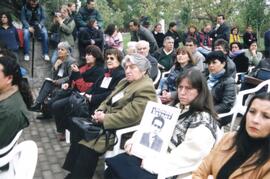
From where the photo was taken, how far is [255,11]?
15.3 meters

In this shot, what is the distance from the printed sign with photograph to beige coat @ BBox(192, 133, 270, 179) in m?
0.53

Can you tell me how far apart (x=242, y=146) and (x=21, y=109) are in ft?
5.75

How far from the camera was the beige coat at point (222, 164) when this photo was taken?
86.1 inches

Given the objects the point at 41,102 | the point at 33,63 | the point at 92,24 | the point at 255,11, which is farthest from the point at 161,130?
the point at 255,11

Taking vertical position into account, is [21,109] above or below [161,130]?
above

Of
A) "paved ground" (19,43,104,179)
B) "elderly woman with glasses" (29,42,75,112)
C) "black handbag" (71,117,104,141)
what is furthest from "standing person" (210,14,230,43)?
"black handbag" (71,117,104,141)

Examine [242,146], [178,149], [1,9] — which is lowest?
[178,149]

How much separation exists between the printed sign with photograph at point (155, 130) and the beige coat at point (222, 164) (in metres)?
0.53

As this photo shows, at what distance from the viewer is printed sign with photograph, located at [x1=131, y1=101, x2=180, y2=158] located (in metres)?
3.02

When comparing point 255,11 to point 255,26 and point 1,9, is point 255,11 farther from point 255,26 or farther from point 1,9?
point 1,9

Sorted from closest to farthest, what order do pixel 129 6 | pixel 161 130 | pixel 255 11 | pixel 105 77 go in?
pixel 161 130, pixel 105 77, pixel 255 11, pixel 129 6

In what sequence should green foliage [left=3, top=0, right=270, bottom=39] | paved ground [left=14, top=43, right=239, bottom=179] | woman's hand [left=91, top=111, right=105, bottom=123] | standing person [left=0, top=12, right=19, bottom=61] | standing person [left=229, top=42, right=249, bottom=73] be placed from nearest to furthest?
woman's hand [left=91, top=111, right=105, bottom=123] → paved ground [left=14, top=43, right=239, bottom=179] → standing person [left=229, top=42, right=249, bottom=73] → standing person [left=0, top=12, right=19, bottom=61] → green foliage [left=3, top=0, right=270, bottom=39]

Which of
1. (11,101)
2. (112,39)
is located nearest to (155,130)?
(11,101)

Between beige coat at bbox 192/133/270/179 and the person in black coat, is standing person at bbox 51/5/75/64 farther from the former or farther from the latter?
beige coat at bbox 192/133/270/179
